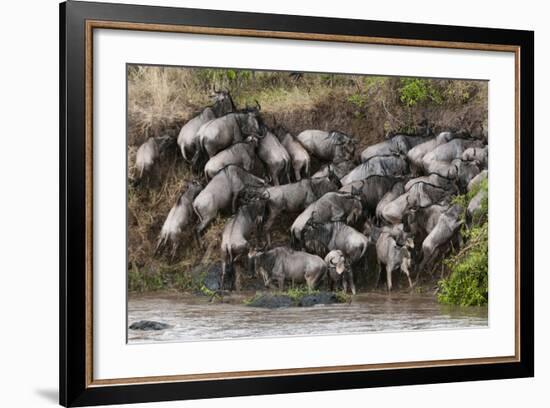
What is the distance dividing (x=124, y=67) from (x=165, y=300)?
862mm

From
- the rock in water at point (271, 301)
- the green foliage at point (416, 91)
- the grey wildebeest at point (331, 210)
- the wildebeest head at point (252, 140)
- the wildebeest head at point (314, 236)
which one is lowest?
the rock in water at point (271, 301)

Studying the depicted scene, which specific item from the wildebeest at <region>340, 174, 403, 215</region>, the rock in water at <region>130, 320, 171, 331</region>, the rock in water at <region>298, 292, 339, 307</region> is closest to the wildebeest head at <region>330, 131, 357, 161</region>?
the wildebeest at <region>340, 174, 403, 215</region>

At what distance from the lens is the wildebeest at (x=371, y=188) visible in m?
4.13

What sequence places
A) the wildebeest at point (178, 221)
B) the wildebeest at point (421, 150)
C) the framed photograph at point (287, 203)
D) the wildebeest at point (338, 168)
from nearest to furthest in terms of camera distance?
the framed photograph at point (287, 203)
the wildebeest at point (178, 221)
the wildebeest at point (338, 168)
the wildebeest at point (421, 150)

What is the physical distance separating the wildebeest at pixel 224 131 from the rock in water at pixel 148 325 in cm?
60

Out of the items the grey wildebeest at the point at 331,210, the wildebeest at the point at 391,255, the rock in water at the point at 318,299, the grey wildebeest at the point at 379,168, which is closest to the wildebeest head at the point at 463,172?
the grey wildebeest at the point at 379,168

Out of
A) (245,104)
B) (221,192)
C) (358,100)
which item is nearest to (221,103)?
(245,104)

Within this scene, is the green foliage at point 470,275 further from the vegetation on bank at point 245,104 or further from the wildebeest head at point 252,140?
the wildebeest head at point 252,140

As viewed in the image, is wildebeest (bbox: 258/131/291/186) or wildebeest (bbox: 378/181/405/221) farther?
wildebeest (bbox: 378/181/405/221)

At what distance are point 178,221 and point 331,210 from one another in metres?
0.61

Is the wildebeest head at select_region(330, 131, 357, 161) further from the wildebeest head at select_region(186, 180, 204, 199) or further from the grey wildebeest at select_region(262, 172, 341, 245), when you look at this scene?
the wildebeest head at select_region(186, 180, 204, 199)

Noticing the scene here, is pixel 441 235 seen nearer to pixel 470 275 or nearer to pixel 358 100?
pixel 470 275

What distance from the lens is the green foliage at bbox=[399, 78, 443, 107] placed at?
4.18 m

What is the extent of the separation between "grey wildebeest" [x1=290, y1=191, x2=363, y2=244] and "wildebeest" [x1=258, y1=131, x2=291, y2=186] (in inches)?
6.3
